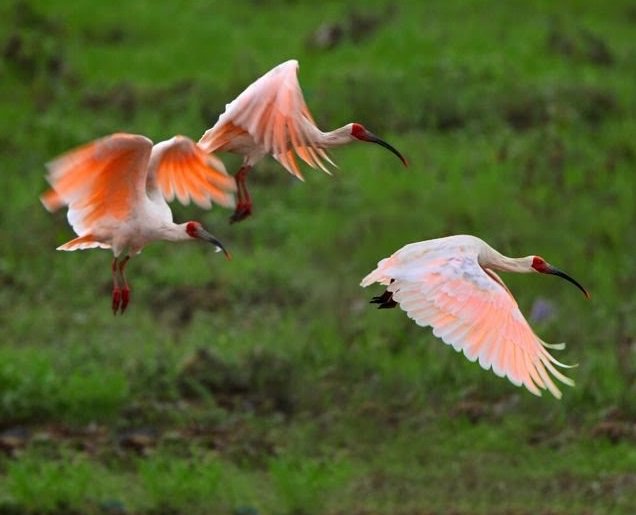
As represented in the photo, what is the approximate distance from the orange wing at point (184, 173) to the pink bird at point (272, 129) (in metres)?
0.58

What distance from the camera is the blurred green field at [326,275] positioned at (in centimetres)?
1203

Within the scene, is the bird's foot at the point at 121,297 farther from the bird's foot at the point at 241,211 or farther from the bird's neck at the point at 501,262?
the bird's neck at the point at 501,262

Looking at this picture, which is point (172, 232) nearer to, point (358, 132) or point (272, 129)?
point (272, 129)

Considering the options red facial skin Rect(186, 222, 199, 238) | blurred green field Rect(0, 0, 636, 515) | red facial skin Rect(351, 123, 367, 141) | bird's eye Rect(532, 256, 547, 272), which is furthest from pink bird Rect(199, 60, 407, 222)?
blurred green field Rect(0, 0, 636, 515)

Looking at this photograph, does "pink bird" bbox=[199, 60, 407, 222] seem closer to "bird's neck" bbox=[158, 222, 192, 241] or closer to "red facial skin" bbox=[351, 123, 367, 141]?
"red facial skin" bbox=[351, 123, 367, 141]

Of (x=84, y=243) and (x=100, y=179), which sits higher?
(x=100, y=179)

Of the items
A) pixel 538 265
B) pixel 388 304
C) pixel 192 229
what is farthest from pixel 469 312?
pixel 192 229

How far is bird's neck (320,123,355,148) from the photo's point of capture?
358 inches

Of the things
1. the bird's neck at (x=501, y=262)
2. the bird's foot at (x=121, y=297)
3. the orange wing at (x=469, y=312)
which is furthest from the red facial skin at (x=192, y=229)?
A: the bird's neck at (x=501, y=262)

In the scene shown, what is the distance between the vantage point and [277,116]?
895 centimetres

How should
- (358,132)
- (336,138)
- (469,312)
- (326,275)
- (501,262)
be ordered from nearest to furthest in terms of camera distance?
1. (469,312)
2. (336,138)
3. (358,132)
4. (501,262)
5. (326,275)

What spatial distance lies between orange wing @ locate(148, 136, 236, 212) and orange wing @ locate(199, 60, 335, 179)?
730mm

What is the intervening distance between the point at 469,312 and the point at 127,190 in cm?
168

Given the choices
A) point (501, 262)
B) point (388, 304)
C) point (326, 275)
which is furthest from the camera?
point (326, 275)
